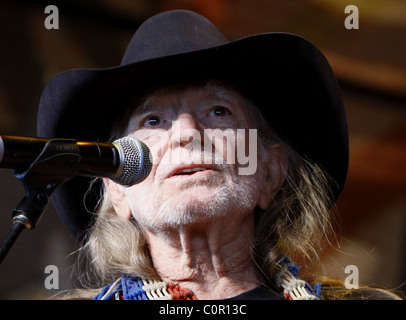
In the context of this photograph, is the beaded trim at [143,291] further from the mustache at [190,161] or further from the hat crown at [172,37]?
the hat crown at [172,37]

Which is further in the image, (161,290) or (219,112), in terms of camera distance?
(219,112)

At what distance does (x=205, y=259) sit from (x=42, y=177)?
88 cm

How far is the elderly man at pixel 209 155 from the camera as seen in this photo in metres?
1.75

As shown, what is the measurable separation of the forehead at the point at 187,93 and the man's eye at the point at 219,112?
0.10ft

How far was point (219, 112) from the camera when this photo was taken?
74.0 inches

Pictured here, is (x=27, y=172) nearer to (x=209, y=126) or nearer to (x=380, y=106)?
(x=209, y=126)

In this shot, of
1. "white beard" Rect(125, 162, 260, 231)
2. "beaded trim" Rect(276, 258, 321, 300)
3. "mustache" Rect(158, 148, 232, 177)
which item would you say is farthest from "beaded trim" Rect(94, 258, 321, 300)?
"mustache" Rect(158, 148, 232, 177)

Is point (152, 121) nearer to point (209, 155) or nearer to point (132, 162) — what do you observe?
point (209, 155)

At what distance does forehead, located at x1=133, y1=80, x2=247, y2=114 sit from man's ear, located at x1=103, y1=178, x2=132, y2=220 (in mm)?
269

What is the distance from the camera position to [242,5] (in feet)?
8.18

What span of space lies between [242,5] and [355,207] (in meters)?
1.03

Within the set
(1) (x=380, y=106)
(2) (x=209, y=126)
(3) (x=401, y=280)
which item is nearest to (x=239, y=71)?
(2) (x=209, y=126)

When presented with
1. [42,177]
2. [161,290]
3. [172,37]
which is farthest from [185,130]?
[42,177]

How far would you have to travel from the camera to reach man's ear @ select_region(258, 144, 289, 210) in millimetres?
1931
